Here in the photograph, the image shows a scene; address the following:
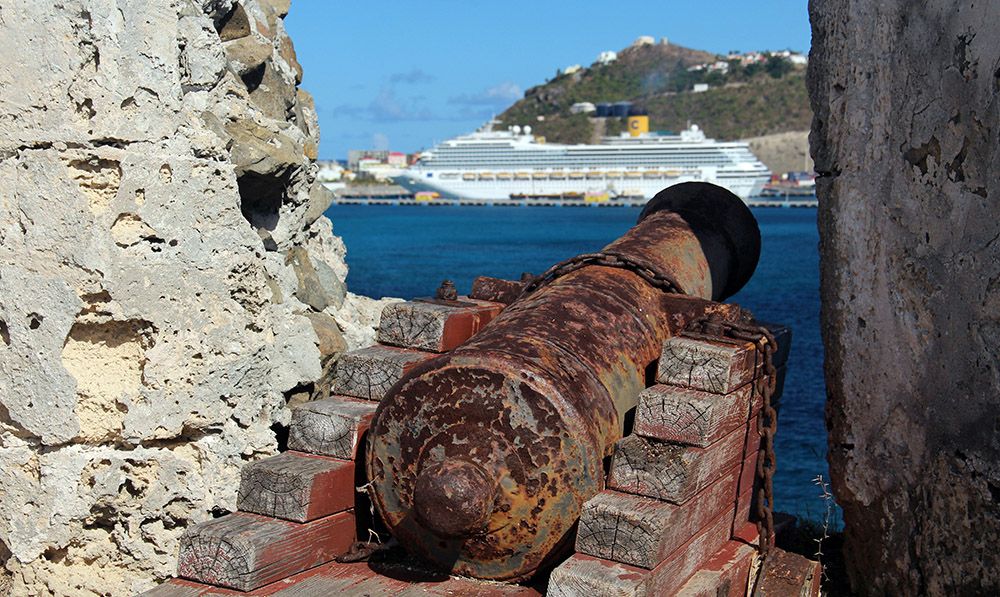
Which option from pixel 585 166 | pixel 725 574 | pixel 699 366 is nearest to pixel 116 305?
pixel 699 366

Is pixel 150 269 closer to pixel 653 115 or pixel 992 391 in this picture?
pixel 992 391

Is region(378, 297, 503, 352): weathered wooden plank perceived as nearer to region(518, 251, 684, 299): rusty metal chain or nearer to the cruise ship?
region(518, 251, 684, 299): rusty metal chain

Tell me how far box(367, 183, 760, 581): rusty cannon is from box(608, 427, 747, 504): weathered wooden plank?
65 millimetres

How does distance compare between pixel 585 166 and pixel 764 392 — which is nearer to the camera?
pixel 764 392

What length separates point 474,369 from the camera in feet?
11.0

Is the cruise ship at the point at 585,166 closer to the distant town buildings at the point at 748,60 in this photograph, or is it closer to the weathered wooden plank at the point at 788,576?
the distant town buildings at the point at 748,60

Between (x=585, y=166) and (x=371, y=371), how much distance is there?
297 feet

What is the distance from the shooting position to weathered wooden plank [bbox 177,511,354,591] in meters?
3.43

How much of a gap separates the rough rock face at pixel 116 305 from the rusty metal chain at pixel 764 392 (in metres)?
1.51

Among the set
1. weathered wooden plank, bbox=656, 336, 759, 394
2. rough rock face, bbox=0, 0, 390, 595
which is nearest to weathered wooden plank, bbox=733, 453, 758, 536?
weathered wooden plank, bbox=656, 336, 759, 394

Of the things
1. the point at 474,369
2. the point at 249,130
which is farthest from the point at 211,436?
the point at 249,130

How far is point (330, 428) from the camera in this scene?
386 centimetres

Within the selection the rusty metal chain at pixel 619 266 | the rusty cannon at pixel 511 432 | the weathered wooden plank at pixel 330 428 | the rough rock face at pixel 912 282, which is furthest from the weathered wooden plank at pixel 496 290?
the rough rock face at pixel 912 282

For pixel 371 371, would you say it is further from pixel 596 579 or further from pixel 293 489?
pixel 596 579
